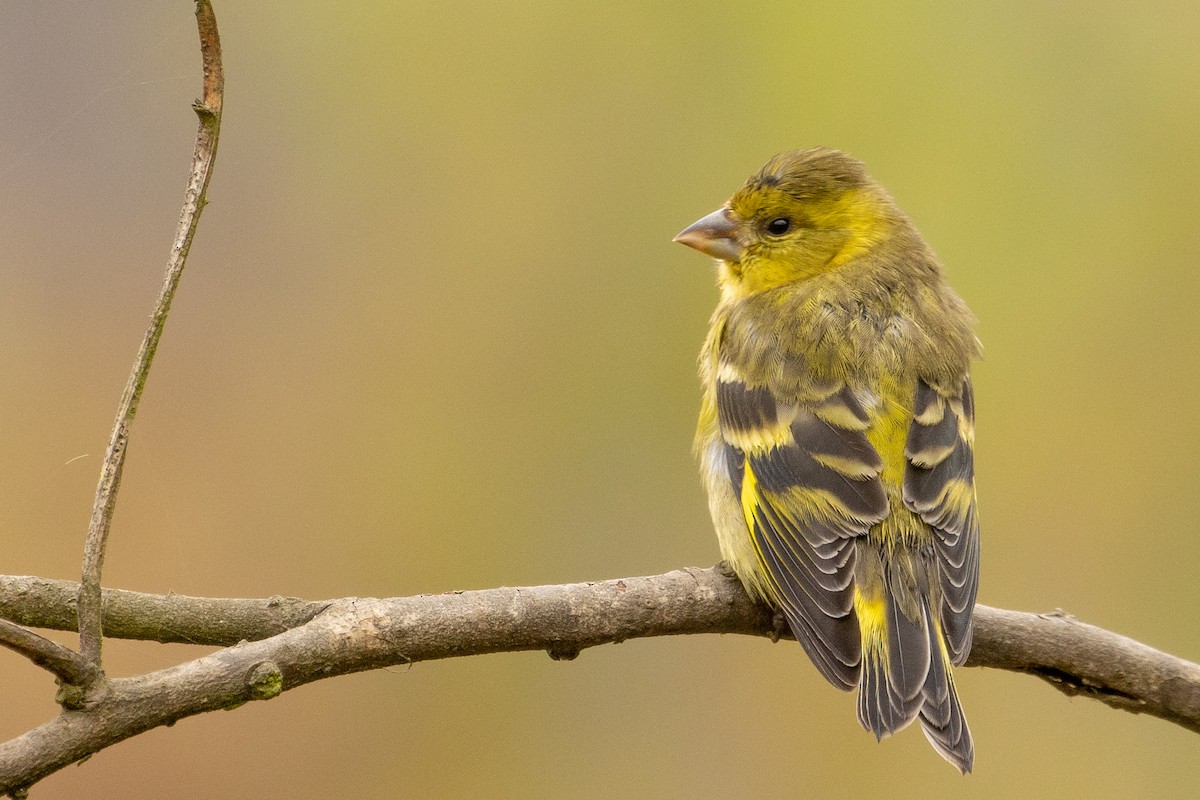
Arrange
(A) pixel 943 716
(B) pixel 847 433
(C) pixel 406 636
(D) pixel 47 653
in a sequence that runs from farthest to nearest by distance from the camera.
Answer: (B) pixel 847 433 → (A) pixel 943 716 → (C) pixel 406 636 → (D) pixel 47 653

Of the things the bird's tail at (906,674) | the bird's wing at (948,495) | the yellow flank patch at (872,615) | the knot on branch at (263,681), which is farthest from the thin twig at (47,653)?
the bird's wing at (948,495)

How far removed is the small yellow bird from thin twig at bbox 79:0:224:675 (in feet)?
5.23

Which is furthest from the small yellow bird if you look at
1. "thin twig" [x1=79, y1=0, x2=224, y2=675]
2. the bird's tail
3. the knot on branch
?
"thin twig" [x1=79, y1=0, x2=224, y2=675]

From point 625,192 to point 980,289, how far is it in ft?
5.02

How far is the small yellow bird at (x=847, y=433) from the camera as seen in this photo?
279cm

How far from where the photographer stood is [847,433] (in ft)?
10.3

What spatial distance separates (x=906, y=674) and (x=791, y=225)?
1.66 m

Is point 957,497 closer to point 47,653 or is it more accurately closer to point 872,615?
point 872,615

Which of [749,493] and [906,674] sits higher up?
[749,493]

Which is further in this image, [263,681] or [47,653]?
[263,681]

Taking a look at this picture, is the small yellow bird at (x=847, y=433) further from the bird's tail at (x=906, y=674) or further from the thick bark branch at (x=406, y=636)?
the thick bark branch at (x=406, y=636)

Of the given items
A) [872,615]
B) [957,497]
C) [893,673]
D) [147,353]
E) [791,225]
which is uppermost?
[791,225]

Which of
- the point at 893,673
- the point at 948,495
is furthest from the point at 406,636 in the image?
the point at 948,495

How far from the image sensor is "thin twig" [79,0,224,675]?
172 centimetres
